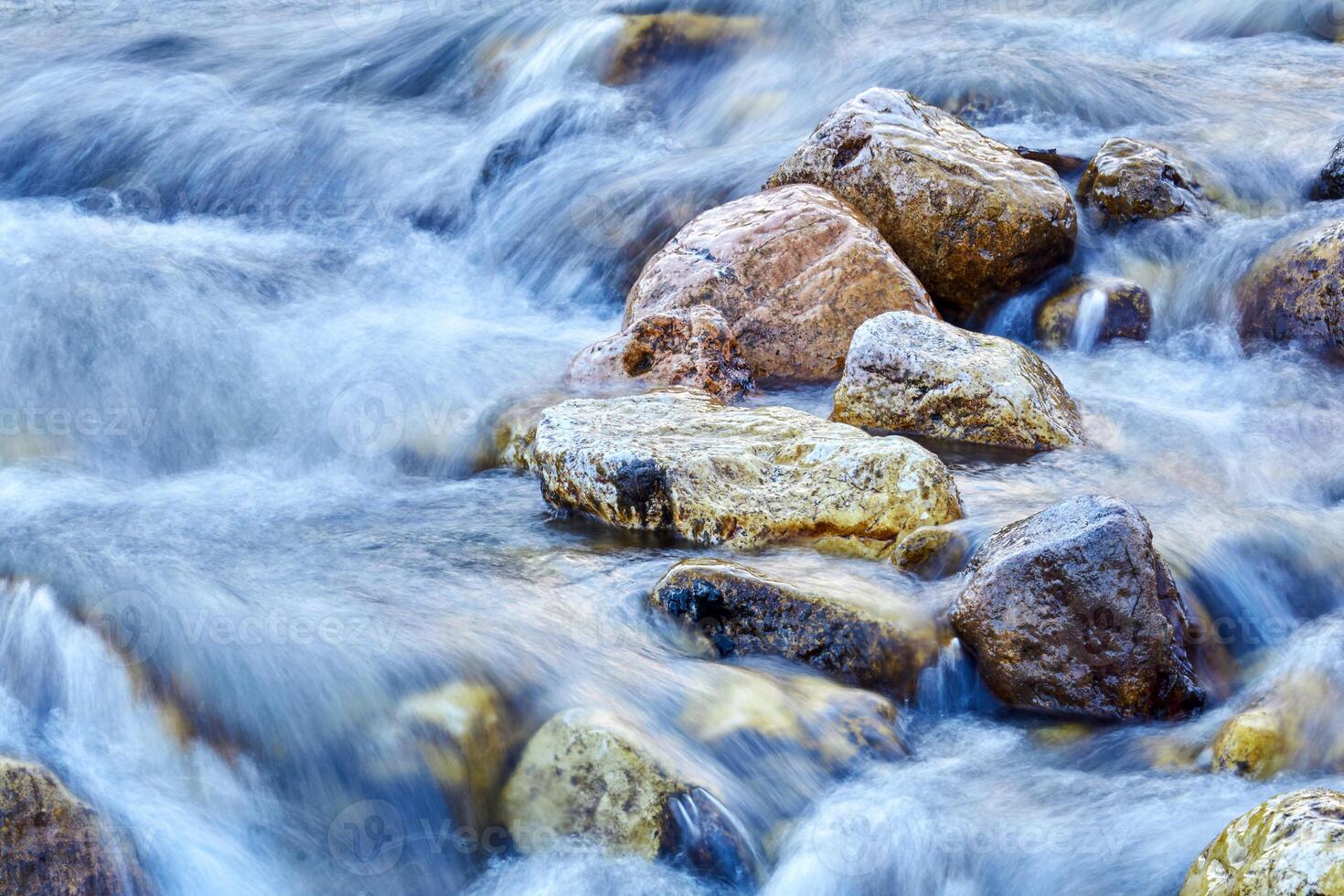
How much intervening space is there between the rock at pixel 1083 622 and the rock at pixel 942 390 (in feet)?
4.79

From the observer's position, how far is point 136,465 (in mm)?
5988

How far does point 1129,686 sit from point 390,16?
30.7 feet

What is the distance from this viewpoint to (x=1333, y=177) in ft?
24.2

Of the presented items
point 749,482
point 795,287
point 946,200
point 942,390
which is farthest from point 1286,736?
point 946,200

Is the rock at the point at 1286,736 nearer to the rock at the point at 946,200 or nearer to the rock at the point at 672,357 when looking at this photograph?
the rock at the point at 672,357

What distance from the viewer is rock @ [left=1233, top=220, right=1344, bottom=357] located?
6.48 metres

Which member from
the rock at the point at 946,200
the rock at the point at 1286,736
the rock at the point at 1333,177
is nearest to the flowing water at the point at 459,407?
the rock at the point at 1286,736

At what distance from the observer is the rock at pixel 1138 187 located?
7430 mm

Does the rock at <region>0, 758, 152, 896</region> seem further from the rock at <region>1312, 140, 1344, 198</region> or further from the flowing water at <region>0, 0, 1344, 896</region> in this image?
the rock at <region>1312, 140, 1344, 198</region>

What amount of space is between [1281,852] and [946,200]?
4517mm

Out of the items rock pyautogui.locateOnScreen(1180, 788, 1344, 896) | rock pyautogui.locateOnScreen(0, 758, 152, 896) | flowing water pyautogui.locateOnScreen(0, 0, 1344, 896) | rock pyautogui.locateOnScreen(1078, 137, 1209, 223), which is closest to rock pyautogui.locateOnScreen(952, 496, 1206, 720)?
flowing water pyautogui.locateOnScreen(0, 0, 1344, 896)

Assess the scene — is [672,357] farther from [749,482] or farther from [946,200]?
[946,200]

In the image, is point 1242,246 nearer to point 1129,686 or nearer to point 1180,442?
point 1180,442

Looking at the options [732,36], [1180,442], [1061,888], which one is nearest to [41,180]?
[732,36]
